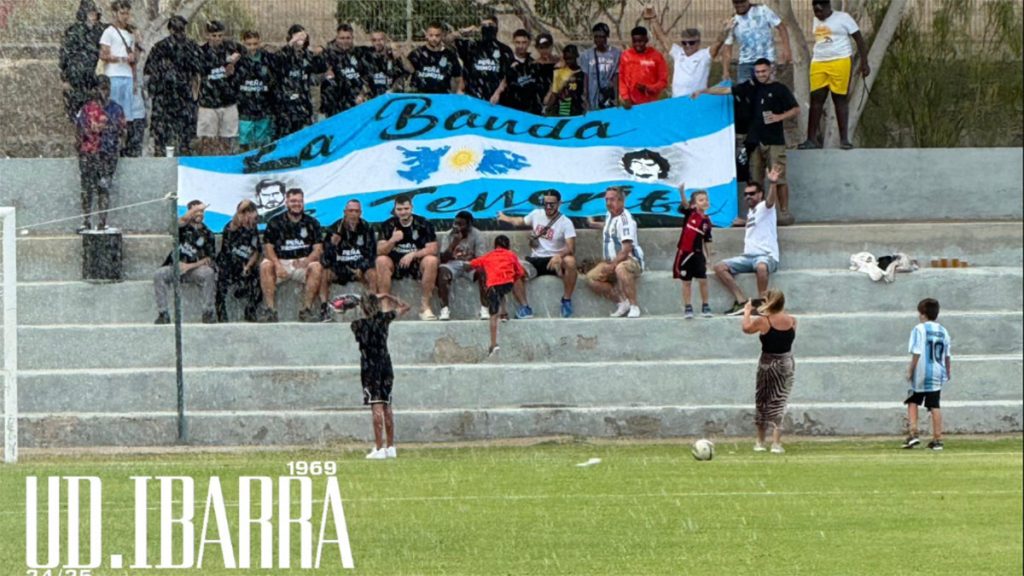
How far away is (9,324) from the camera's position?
16203 millimetres

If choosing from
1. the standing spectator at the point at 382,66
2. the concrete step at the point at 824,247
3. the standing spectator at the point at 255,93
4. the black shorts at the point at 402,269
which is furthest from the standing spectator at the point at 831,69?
the standing spectator at the point at 255,93

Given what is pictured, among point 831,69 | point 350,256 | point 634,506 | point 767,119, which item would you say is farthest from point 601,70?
point 634,506

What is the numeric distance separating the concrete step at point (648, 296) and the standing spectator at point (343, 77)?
8.65ft

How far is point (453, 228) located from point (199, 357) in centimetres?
301

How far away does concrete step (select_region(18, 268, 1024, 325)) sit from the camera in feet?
65.9

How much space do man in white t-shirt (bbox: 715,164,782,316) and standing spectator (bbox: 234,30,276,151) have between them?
543 centimetres

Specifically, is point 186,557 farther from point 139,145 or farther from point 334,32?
point 334,32

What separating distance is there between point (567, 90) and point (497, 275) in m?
3.25

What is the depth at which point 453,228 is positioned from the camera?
2017 cm

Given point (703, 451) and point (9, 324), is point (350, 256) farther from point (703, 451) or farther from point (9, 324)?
point (703, 451)

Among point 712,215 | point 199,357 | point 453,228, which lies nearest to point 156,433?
point 199,357

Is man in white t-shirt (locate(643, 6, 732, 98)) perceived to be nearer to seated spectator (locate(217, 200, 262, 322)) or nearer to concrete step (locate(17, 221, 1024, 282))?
concrete step (locate(17, 221, 1024, 282))

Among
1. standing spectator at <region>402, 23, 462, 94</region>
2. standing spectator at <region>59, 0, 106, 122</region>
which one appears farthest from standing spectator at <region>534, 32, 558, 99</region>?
standing spectator at <region>59, 0, 106, 122</region>

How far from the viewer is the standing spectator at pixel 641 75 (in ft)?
70.8
